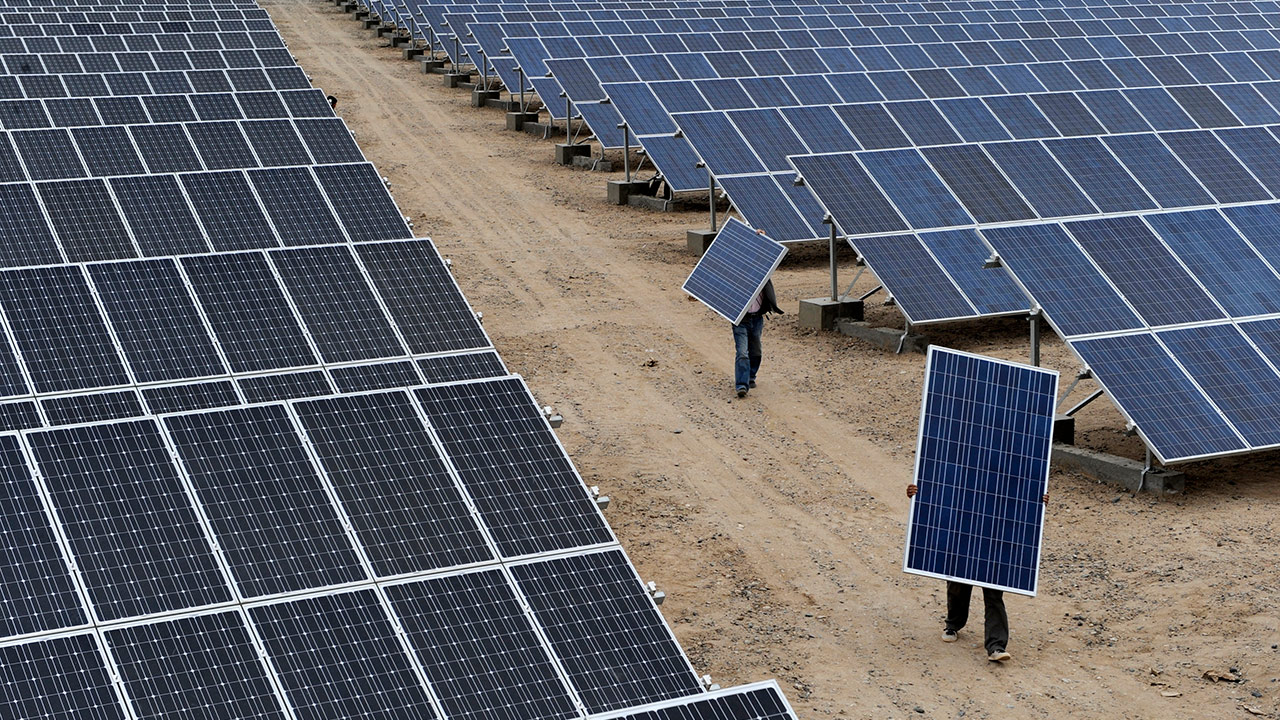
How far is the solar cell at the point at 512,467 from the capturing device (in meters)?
9.27

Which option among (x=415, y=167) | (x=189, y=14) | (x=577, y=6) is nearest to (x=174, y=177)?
(x=415, y=167)

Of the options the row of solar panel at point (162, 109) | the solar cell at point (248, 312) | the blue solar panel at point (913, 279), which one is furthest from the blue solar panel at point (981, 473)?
the row of solar panel at point (162, 109)

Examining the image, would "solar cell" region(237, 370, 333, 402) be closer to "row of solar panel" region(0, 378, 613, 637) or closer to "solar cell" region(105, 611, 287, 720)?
"row of solar panel" region(0, 378, 613, 637)

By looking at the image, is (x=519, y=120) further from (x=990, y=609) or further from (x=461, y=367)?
(x=990, y=609)

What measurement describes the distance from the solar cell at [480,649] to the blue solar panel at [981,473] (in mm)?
3509

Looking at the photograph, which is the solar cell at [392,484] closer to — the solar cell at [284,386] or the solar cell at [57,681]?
the solar cell at [284,386]

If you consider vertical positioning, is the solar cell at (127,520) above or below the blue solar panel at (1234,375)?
above

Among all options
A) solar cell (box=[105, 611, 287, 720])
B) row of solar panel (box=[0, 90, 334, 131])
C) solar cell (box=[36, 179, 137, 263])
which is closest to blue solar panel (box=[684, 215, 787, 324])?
row of solar panel (box=[0, 90, 334, 131])

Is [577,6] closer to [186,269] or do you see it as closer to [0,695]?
[186,269]

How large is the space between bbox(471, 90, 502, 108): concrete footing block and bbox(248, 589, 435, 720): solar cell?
1132 inches

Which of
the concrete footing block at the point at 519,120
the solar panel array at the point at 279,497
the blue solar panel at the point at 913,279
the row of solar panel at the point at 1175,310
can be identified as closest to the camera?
the solar panel array at the point at 279,497

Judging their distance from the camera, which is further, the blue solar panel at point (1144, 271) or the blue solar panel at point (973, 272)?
the blue solar panel at point (973, 272)

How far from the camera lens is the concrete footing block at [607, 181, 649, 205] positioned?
26422mm

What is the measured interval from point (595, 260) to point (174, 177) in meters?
8.56
